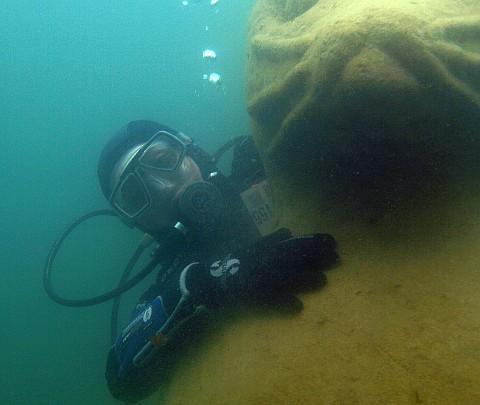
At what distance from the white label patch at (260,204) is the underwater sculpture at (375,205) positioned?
981mm

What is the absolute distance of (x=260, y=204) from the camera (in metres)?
3.46

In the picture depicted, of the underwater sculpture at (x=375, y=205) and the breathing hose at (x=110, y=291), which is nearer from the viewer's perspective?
the underwater sculpture at (x=375, y=205)

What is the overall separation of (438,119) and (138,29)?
3374cm

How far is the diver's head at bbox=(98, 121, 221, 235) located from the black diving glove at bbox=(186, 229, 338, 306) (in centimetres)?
105

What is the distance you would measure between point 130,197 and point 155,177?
0.39 m

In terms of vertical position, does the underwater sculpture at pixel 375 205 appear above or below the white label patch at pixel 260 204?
above

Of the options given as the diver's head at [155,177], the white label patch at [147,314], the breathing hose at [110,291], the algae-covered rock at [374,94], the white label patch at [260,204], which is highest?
the algae-covered rock at [374,94]

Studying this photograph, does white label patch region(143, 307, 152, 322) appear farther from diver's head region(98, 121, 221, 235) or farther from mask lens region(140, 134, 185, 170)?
mask lens region(140, 134, 185, 170)

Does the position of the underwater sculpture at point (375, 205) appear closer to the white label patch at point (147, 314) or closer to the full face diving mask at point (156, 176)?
the white label patch at point (147, 314)

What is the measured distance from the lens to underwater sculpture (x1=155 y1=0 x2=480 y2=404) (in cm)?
168

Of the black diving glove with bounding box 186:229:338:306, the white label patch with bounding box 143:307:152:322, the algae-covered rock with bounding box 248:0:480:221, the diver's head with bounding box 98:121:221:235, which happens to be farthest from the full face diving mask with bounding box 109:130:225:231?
the algae-covered rock with bounding box 248:0:480:221

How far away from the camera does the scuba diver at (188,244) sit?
7.38 feet

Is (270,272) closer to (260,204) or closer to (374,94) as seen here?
(374,94)

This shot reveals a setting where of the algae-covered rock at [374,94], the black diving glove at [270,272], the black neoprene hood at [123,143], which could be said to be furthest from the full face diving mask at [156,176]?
the algae-covered rock at [374,94]
